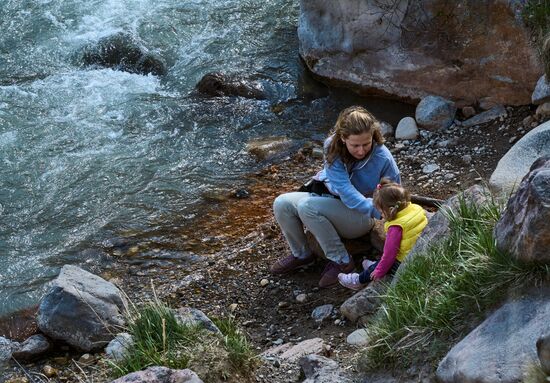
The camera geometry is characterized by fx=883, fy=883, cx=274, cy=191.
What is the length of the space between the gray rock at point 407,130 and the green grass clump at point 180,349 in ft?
11.8

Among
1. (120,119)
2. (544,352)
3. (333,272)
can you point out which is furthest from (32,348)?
(544,352)

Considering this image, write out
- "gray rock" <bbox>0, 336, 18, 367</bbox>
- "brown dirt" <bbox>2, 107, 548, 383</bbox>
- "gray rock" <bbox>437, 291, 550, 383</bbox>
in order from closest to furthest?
"gray rock" <bbox>437, 291, 550, 383</bbox>, "brown dirt" <bbox>2, 107, 548, 383</bbox>, "gray rock" <bbox>0, 336, 18, 367</bbox>

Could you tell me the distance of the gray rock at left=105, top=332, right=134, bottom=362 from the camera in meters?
4.92

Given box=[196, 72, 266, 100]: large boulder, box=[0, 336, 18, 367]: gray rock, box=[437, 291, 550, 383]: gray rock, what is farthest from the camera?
box=[196, 72, 266, 100]: large boulder

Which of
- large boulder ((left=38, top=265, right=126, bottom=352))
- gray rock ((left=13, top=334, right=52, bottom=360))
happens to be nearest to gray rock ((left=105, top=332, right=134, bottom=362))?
large boulder ((left=38, top=265, right=126, bottom=352))

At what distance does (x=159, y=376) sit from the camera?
4422 millimetres

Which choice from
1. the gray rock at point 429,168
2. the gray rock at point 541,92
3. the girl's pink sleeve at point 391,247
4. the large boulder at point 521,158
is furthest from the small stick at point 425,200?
the gray rock at point 541,92

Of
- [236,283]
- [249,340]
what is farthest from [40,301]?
[249,340]

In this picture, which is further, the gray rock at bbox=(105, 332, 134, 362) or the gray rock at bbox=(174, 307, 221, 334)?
the gray rock at bbox=(174, 307, 221, 334)

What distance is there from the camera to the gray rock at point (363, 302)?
5.36 m

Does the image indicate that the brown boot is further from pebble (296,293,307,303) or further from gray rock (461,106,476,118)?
gray rock (461,106,476,118)

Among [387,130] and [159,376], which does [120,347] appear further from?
[387,130]

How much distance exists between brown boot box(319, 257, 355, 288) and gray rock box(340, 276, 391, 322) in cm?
50

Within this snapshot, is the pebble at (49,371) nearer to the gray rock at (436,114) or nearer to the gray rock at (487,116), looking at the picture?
the gray rock at (436,114)
